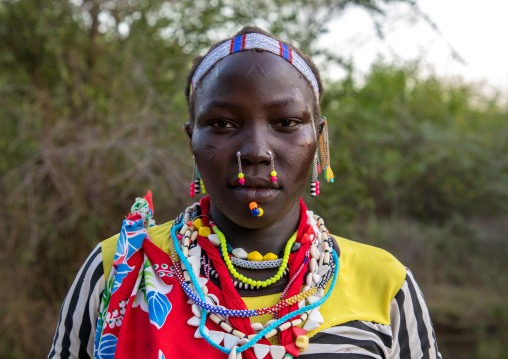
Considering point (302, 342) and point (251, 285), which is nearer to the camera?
point (302, 342)

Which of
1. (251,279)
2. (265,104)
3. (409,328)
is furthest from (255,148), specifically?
(409,328)

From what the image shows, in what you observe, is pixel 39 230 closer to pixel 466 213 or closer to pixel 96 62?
pixel 96 62

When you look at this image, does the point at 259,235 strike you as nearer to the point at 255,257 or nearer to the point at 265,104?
the point at 255,257

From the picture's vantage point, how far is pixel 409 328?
5.52ft

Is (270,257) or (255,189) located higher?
(255,189)

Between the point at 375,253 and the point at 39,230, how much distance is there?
11.1ft

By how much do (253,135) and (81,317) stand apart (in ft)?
2.94

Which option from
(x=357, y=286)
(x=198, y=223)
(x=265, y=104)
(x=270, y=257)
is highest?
(x=265, y=104)

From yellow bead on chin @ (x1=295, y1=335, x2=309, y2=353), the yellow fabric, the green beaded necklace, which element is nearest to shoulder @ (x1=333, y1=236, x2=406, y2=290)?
the yellow fabric

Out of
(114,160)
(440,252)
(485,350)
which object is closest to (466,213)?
(440,252)

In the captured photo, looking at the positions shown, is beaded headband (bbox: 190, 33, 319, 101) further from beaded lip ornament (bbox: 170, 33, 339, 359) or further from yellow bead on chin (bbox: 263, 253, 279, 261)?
yellow bead on chin (bbox: 263, 253, 279, 261)

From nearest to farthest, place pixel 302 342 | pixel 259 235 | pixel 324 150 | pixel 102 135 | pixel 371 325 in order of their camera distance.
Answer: pixel 302 342 < pixel 371 325 < pixel 259 235 < pixel 324 150 < pixel 102 135

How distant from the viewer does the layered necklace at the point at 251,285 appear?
4.96ft

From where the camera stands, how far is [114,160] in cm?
433
